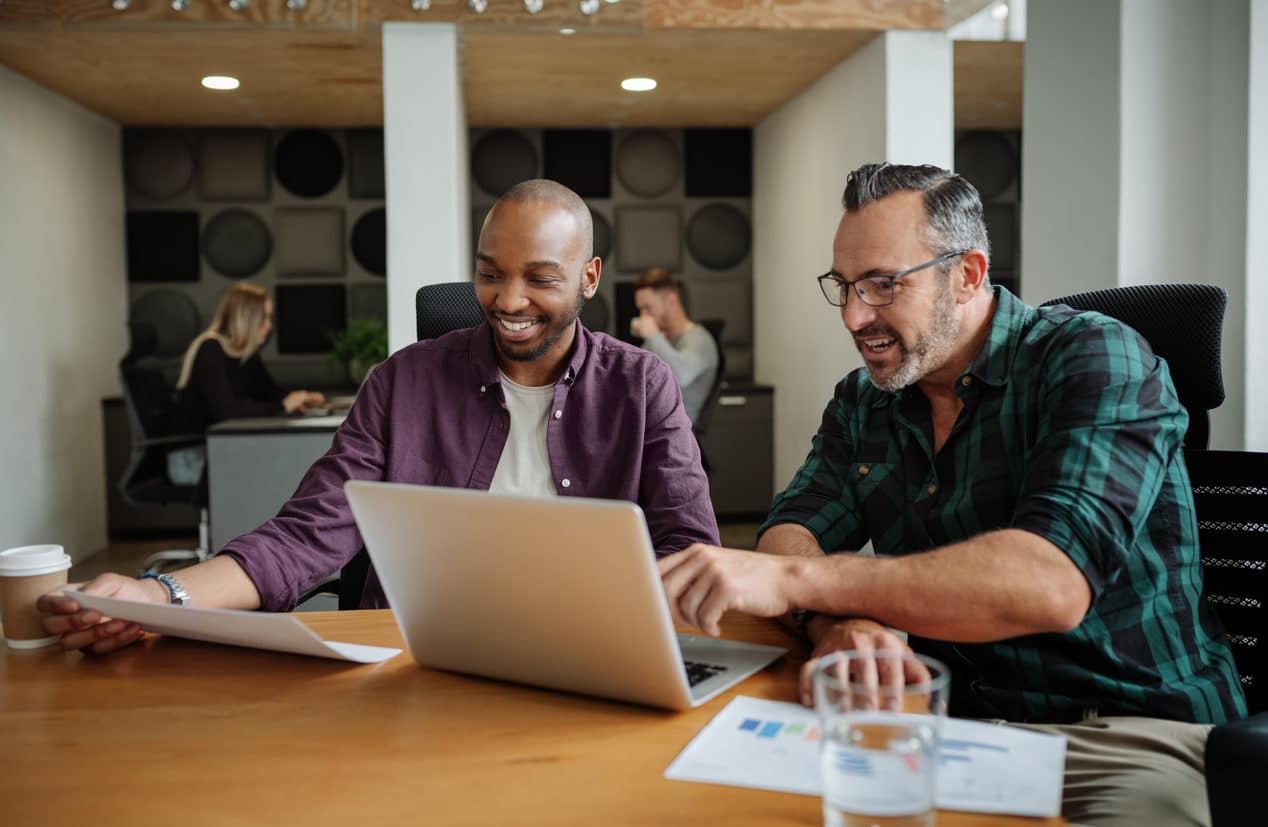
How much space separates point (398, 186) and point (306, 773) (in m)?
3.90

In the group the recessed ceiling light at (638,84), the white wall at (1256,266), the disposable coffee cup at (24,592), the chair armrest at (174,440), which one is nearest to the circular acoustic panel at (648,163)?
the recessed ceiling light at (638,84)

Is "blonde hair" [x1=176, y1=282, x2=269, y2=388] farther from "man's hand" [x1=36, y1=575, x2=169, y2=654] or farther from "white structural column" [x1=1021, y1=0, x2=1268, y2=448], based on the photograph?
"man's hand" [x1=36, y1=575, x2=169, y2=654]

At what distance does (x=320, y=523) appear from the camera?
1.73 meters

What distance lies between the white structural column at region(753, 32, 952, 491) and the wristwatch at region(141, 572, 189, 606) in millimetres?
2975

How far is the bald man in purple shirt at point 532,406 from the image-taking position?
193 cm

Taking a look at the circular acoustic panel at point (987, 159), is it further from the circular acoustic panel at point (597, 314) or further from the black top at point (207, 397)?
the black top at point (207, 397)

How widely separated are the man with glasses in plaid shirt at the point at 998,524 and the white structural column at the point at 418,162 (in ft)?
10.2

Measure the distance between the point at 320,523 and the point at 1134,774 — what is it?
1.19 meters

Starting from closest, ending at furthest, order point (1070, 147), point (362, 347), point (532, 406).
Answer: point (532, 406) < point (1070, 147) < point (362, 347)

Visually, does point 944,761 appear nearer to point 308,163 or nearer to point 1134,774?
point 1134,774

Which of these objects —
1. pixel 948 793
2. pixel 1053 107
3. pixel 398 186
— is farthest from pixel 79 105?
pixel 948 793

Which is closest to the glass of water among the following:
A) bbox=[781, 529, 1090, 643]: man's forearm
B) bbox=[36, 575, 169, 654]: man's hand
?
bbox=[781, 529, 1090, 643]: man's forearm

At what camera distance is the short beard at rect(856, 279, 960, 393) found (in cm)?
150

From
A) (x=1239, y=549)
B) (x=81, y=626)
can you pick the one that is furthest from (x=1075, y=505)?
(x=81, y=626)
